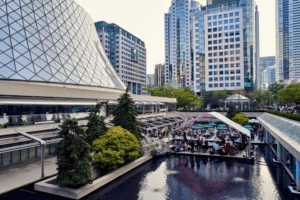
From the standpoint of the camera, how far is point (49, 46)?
34.1 metres

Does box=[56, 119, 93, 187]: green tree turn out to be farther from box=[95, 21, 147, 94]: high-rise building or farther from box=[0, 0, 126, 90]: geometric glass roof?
box=[95, 21, 147, 94]: high-rise building

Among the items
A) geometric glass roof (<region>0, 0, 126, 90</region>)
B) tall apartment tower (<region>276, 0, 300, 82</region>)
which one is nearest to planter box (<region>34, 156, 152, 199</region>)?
geometric glass roof (<region>0, 0, 126, 90</region>)

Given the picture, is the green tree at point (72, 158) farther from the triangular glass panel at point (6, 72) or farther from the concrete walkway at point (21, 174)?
the triangular glass panel at point (6, 72)

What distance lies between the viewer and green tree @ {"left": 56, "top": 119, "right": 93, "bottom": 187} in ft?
45.2

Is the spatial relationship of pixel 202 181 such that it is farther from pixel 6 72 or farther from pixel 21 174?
pixel 6 72

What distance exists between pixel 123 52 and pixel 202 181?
390 feet

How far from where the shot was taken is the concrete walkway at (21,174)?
15.2m

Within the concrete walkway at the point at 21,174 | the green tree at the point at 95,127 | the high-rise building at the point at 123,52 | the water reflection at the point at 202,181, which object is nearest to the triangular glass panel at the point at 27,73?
the concrete walkway at the point at 21,174

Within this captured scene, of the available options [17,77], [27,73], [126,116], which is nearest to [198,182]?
[126,116]

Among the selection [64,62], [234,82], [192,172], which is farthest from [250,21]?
[192,172]

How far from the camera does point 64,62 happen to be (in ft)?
113

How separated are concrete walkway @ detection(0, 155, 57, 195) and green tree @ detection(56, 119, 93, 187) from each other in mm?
3513

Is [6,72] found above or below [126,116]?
above

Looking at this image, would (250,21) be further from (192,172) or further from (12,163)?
(12,163)
